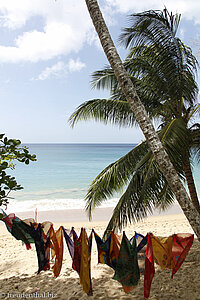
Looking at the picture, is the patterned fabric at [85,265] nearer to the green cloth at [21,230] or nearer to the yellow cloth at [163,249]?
the yellow cloth at [163,249]

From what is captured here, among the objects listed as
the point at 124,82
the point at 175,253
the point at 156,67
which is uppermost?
the point at 156,67

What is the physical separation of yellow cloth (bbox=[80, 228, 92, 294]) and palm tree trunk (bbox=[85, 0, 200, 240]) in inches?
52.8

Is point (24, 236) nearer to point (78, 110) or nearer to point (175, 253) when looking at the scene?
point (175, 253)

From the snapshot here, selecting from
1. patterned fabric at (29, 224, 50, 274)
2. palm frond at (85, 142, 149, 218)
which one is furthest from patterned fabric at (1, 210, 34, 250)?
palm frond at (85, 142, 149, 218)

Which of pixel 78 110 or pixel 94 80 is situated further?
pixel 94 80

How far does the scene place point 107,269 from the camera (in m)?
4.89

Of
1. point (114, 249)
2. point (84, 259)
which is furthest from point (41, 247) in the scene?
point (114, 249)

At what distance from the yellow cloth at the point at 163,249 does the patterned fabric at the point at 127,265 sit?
286 millimetres

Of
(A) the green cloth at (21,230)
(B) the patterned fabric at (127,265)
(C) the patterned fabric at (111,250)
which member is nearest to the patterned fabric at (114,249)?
(C) the patterned fabric at (111,250)

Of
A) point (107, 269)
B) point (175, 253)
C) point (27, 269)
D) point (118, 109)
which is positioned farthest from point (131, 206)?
point (27, 269)

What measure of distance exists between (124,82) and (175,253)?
2.29 metres

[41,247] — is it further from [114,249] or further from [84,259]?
[114,249]

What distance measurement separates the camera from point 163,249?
3250 millimetres

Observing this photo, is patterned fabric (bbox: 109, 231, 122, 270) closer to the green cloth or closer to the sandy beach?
the sandy beach
